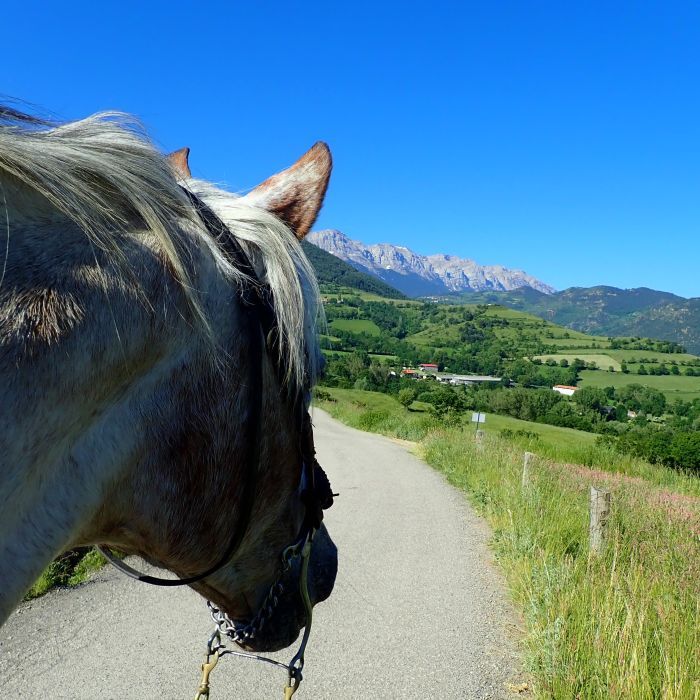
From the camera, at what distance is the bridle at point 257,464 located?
4.08 feet

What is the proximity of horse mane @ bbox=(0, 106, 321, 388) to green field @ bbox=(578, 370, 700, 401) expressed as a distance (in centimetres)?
9570

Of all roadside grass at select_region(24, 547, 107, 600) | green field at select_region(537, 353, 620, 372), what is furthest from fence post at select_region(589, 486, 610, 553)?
green field at select_region(537, 353, 620, 372)

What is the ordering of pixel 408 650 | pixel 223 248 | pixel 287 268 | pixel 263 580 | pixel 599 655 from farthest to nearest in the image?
pixel 408 650 < pixel 599 655 < pixel 263 580 < pixel 287 268 < pixel 223 248

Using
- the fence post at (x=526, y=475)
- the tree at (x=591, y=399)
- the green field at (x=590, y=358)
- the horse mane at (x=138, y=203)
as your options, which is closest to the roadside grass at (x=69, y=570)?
the horse mane at (x=138, y=203)

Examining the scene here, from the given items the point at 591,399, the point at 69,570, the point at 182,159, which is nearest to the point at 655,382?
the point at 591,399

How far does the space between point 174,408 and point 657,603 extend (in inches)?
167

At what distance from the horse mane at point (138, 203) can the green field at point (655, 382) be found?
95.7 m

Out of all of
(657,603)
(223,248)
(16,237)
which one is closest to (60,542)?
(16,237)

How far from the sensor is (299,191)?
5.20 ft

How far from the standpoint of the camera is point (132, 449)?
1.08 m

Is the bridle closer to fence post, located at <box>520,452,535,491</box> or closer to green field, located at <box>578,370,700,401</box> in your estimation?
fence post, located at <box>520,452,535,491</box>

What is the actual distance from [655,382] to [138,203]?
10865 centimetres

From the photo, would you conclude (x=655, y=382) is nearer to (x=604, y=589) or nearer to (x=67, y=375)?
(x=604, y=589)

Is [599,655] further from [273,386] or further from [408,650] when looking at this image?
[273,386]
